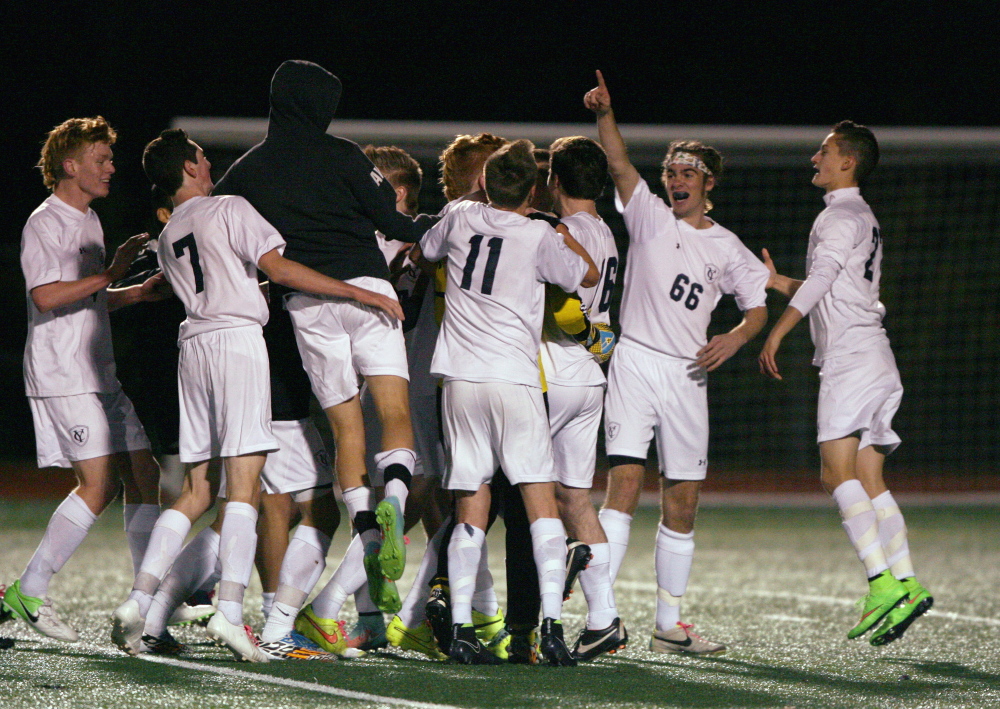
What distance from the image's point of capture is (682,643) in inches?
208

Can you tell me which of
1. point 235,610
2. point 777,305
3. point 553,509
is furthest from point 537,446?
point 777,305

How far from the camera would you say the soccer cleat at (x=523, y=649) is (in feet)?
16.1

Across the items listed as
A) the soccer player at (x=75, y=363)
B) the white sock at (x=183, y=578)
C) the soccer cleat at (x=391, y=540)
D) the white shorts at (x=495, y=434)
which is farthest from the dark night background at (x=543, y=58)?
the soccer cleat at (x=391, y=540)

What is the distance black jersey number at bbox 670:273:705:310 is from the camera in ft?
17.6

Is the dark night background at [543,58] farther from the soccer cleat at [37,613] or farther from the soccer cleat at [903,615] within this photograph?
the soccer cleat at [37,613]

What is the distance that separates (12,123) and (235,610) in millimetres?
15944

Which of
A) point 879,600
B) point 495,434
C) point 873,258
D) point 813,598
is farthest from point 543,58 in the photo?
point 495,434

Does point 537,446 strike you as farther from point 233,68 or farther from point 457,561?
point 233,68

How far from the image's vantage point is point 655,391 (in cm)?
534

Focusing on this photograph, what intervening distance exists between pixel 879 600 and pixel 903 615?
0.12 m

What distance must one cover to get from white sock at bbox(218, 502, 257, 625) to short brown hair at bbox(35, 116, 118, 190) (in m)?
1.85

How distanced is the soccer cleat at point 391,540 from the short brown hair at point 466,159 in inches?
64.2

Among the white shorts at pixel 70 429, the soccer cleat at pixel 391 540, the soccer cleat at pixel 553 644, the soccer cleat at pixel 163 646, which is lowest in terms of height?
the soccer cleat at pixel 163 646

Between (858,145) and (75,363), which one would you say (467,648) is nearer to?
(75,363)
